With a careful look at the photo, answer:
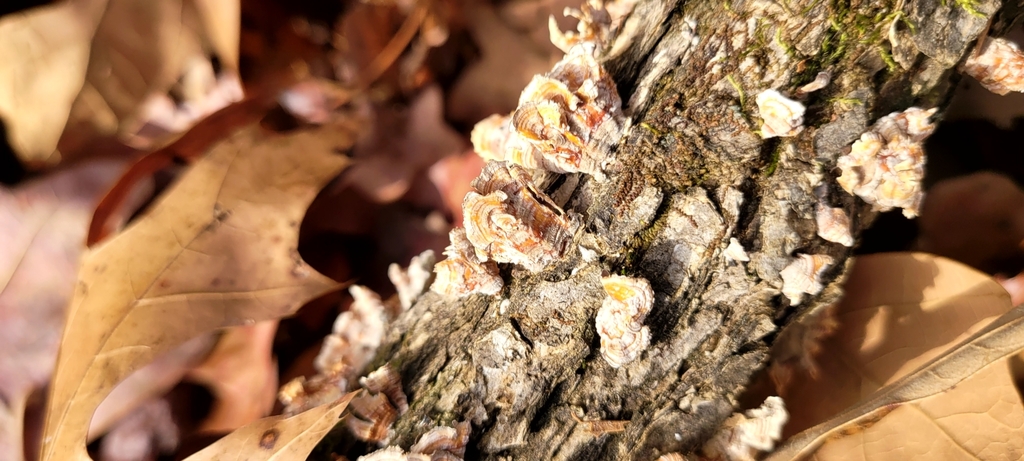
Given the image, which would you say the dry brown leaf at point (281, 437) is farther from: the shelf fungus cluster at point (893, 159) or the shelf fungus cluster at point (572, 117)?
the shelf fungus cluster at point (893, 159)

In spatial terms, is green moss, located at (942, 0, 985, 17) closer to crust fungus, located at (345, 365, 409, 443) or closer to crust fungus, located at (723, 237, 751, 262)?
crust fungus, located at (723, 237, 751, 262)

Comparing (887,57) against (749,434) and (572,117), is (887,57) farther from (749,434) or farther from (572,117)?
(749,434)

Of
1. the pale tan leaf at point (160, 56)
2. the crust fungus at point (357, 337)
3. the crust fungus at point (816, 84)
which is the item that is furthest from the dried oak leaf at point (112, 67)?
the crust fungus at point (816, 84)

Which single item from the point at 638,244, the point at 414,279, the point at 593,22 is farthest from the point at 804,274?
the point at 414,279

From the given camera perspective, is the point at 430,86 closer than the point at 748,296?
No

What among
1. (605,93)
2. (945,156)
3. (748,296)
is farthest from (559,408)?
(945,156)

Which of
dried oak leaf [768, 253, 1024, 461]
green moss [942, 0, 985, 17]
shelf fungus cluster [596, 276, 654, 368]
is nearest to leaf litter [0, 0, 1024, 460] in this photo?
dried oak leaf [768, 253, 1024, 461]

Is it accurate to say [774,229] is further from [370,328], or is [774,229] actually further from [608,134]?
[370,328]
